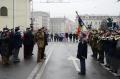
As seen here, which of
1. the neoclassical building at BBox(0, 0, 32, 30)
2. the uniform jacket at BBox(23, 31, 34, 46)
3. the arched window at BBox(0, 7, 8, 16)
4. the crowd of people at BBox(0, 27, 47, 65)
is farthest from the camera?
the arched window at BBox(0, 7, 8, 16)

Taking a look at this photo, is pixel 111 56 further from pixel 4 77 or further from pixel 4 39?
pixel 4 39

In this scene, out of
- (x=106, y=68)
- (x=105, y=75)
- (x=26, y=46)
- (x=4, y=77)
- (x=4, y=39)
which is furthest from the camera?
(x=26, y=46)

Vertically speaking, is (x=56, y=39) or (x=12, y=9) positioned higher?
(x=12, y=9)

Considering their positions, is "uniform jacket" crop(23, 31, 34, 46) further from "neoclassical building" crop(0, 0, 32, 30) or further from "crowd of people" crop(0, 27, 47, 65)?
"neoclassical building" crop(0, 0, 32, 30)

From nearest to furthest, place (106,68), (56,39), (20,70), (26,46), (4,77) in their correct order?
1. (4,77)
2. (20,70)
3. (106,68)
4. (26,46)
5. (56,39)

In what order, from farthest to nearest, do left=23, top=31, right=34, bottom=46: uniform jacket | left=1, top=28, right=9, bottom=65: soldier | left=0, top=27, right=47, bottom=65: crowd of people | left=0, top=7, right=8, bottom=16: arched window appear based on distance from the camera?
left=0, top=7, right=8, bottom=16: arched window < left=23, top=31, right=34, bottom=46: uniform jacket < left=0, top=27, right=47, bottom=65: crowd of people < left=1, top=28, right=9, bottom=65: soldier

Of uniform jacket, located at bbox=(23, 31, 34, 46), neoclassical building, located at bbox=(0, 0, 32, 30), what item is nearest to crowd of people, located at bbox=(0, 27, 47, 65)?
uniform jacket, located at bbox=(23, 31, 34, 46)

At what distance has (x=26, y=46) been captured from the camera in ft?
88.0

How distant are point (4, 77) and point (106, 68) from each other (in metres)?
5.76

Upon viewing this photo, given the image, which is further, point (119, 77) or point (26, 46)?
point (26, 46)

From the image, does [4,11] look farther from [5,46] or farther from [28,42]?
[5,46]

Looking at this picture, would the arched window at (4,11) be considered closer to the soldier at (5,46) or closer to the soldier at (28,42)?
the soldier at (28,42)

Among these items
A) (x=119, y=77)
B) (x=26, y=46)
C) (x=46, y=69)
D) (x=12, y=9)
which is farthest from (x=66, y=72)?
(x=12, y=9)

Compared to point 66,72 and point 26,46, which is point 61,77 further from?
point 26,46
